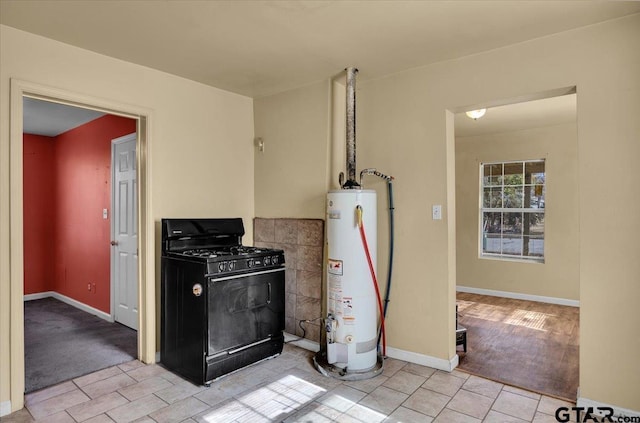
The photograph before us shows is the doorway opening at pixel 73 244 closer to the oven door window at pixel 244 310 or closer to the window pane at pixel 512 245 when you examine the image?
the oven door window at pixel 244 310

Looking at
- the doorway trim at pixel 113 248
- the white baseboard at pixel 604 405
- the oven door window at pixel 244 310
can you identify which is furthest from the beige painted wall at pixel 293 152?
the white baseboard at pixel 604 405

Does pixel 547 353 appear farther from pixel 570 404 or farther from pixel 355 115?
pixel 355 115

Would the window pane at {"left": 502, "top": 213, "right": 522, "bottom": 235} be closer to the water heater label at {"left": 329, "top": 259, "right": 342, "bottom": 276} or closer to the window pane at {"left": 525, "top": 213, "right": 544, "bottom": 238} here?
the window pane at {"left": 525, "top": 213, "right": 544, "bottom": 238}

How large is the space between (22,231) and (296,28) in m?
2.25

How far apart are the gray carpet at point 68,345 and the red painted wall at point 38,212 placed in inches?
33.4

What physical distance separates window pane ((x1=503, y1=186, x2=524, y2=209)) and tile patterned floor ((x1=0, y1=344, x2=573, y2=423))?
360 centimetres

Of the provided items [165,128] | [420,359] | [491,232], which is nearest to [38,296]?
[165,128]

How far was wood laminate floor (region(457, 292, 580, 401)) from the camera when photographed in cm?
295

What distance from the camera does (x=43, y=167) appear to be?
574 centimetres

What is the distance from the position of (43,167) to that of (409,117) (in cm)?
A: 546

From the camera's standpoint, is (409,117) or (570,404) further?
(409,117)

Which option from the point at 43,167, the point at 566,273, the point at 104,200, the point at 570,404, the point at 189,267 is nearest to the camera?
the point at 570,404

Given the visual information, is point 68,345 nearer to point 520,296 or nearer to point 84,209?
point 84,209

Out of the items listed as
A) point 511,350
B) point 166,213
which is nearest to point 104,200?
point 166,213
